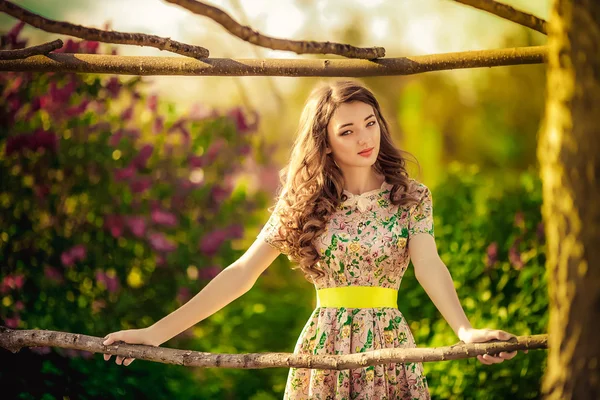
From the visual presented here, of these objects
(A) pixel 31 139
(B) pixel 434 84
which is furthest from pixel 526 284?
(B) pixel 434 84

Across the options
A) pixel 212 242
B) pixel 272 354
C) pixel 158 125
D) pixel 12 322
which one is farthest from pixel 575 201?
pixel 158 125

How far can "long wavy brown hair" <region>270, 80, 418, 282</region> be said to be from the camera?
2.78 meters

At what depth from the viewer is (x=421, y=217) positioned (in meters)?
2.74

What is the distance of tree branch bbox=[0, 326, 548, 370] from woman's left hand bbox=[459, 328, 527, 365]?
0.10 feet

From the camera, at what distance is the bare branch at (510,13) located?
2418 millimetres

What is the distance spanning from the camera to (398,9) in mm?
13203

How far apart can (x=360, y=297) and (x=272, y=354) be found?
0.57 meters

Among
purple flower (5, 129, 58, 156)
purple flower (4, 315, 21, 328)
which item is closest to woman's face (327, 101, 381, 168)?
purple flower (4, 315, 21, 328)

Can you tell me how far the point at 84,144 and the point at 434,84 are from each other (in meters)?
8.93

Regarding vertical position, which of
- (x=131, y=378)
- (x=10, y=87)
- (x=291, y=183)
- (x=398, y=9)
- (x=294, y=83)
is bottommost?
(x=131, y=378)

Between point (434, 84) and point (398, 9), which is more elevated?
point (398, 9)

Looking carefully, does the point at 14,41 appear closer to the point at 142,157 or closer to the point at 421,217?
the point at 142,157

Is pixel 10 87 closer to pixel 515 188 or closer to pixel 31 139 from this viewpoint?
pixel 31 139

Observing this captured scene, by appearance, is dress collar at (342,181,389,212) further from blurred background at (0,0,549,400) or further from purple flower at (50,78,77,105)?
purple flower at (50,78,77,105)
